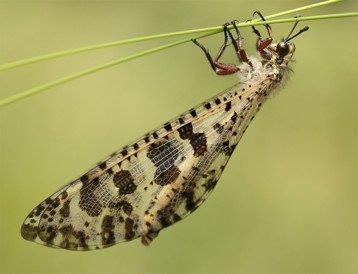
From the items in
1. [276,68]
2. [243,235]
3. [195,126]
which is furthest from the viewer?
[243,235]

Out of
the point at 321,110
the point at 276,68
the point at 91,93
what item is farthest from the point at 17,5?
the point at 276,68

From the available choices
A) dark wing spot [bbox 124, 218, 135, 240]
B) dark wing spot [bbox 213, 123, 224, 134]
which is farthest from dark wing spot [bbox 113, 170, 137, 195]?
dark wing spot [bbox 213, 123, 224, 134]

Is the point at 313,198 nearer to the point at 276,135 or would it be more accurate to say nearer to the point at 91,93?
the point at 276,135

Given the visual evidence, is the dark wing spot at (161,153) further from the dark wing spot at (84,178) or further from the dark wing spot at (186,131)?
the dark wing spot at (84,178)

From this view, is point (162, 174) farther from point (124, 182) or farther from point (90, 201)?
point (90, 201)

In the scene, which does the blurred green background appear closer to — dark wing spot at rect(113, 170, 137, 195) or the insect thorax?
the insect thorax

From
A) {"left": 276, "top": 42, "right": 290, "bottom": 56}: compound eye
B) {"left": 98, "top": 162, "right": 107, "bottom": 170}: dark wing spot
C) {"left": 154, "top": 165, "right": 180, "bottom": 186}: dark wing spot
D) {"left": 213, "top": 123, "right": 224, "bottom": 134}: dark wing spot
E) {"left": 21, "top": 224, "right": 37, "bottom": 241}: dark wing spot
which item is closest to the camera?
{"left": 21, "top": 224, "right": 37, "bottom": 241}: dark wing spot

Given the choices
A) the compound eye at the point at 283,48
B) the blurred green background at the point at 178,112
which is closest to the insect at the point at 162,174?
the compound eye at the point at 283,48
